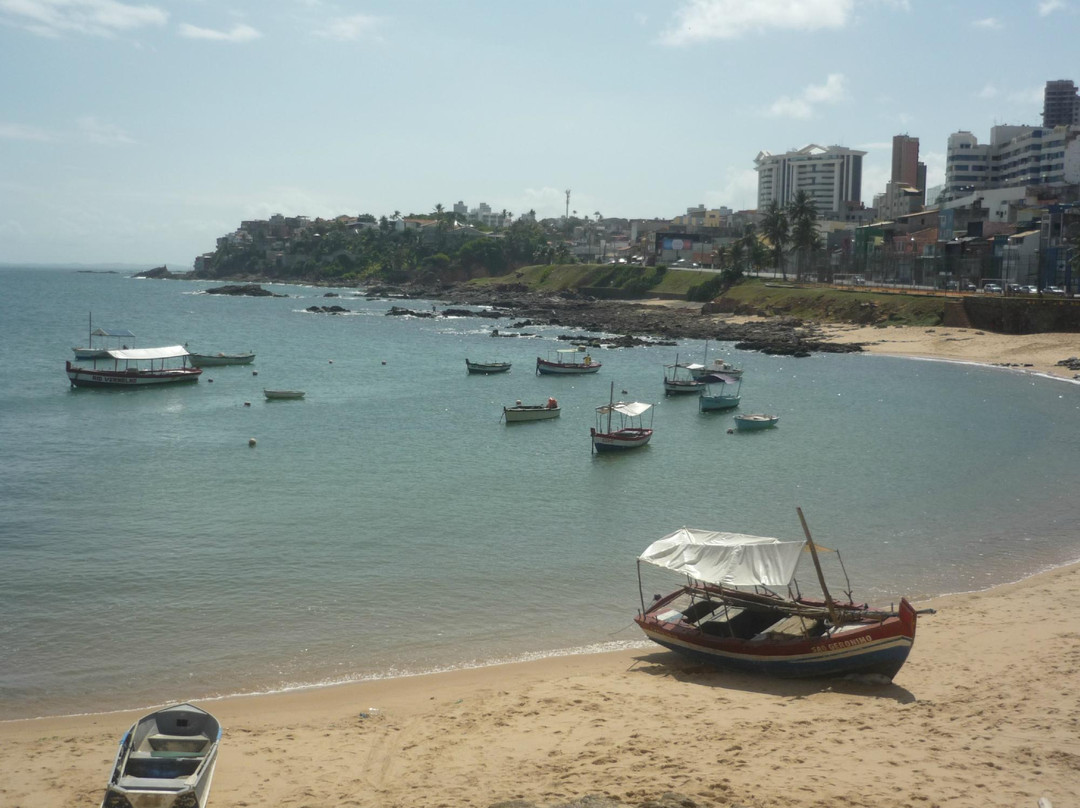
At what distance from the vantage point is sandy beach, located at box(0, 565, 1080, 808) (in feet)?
41.9

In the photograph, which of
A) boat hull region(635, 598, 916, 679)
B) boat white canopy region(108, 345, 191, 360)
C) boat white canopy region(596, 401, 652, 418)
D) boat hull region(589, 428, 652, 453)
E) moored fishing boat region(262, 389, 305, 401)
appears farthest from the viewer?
boat white canopy region(108, 345, 191, 360)

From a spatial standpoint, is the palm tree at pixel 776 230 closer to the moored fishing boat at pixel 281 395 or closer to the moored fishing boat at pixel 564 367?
the moored fishing boat at pixel 564 367

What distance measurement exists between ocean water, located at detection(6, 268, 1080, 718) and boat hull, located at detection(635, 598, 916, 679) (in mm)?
2209

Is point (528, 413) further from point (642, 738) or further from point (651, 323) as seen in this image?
point (651, 323)

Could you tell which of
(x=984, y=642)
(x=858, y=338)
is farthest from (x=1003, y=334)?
(x=984, y=642)

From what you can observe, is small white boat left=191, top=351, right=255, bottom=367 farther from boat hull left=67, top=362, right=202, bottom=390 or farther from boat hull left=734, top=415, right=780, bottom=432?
boat hull left=734, top=415, right=780, bottom=432

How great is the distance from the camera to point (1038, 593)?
2230 centimetres

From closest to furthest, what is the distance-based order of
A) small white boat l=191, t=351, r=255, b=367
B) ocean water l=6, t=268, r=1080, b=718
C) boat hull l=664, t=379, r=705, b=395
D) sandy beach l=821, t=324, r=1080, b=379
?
ocean water l=6, t=268, r=1080, b=718, boat hull l=664, t=379, r=705, b=395, sandy beach l=821, t=324, r=1080, b=379, small white boat l=191, t=351, r=255, b=367

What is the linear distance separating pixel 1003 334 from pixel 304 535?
217ft

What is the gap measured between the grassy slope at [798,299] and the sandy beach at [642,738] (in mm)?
72325

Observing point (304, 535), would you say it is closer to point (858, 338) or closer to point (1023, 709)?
point (1023, 709)

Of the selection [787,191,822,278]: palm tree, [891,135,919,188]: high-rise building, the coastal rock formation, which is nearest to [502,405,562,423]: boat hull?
the coastal rock formation

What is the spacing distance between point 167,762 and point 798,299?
315ft

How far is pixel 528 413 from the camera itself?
49781 mm
